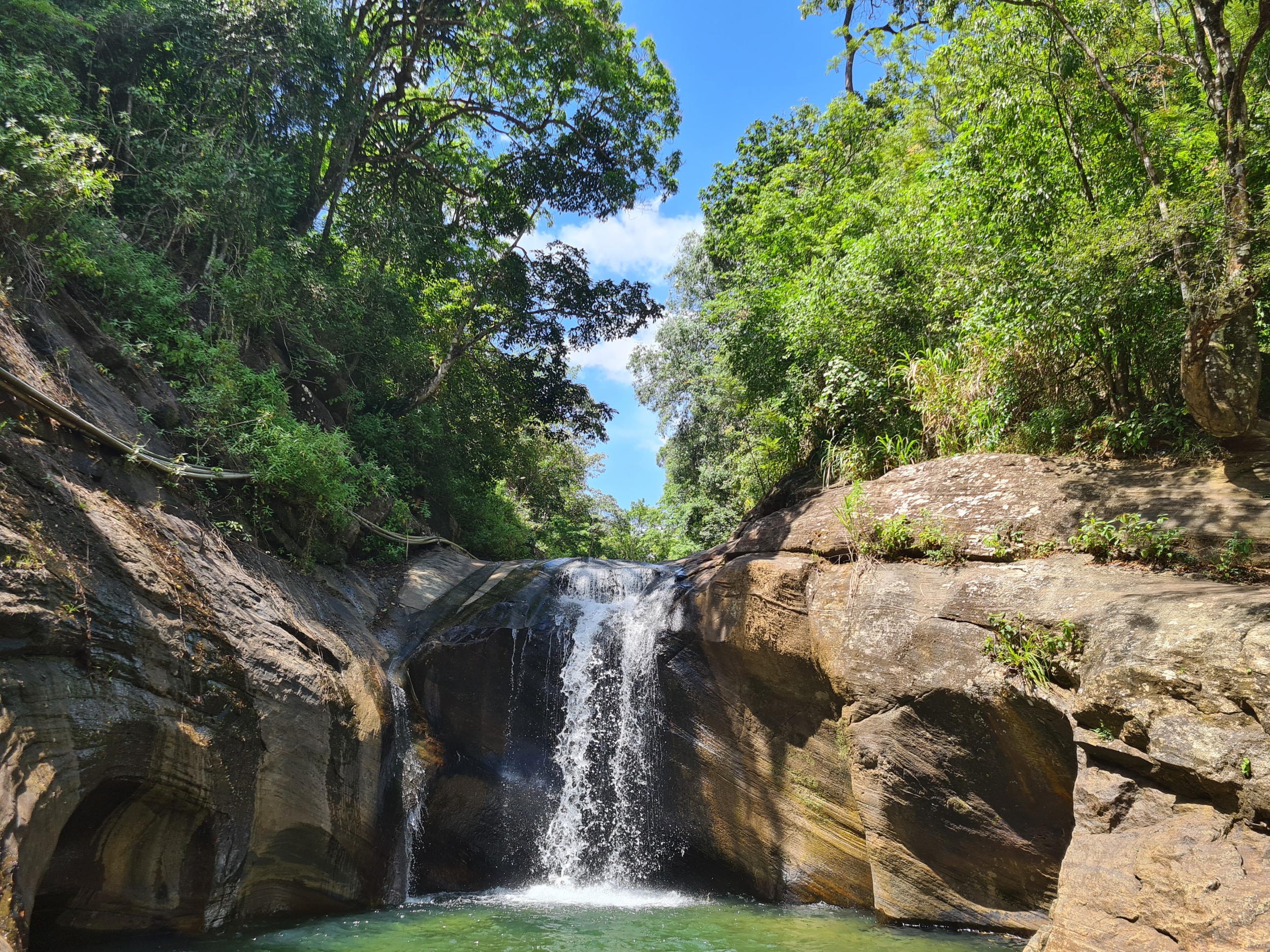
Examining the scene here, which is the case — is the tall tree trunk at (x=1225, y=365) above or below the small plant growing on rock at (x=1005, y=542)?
above

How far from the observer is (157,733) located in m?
5.81

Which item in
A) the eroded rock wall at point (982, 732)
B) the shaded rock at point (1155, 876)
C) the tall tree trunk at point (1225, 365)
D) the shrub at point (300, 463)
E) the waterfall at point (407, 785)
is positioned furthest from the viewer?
the shrub at point (300, 463)

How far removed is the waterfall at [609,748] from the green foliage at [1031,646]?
4.70m

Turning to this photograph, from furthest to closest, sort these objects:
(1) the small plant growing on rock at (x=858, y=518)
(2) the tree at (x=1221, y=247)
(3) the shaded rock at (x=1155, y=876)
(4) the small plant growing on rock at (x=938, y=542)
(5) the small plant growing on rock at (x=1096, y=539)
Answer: (1) the small plant growing on rock at (x=858, y=518) < (4) the small plant growing on rock at (x=938, y=542) < (5) the small plant growing on rock at (x=1096, y=539) < (2) the tree at (x=1221, y=247) < (3) the shaded rock at (x=1155, y=876)

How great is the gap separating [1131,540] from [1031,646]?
1478 millimetres

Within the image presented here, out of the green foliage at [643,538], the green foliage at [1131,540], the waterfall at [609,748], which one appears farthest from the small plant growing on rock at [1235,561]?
the green foliage at [643,538]

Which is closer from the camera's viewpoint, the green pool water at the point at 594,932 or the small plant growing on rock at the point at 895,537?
the green pool water at the point at 594,932

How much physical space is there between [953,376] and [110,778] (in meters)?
10.3

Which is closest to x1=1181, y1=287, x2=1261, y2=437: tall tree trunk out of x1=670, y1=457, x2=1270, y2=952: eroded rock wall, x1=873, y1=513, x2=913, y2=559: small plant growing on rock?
x1=670, y1=457, x2=1270, y2=952: eroded rock wall

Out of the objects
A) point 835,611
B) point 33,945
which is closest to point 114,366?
point 33,945

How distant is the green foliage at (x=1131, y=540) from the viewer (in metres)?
6.17

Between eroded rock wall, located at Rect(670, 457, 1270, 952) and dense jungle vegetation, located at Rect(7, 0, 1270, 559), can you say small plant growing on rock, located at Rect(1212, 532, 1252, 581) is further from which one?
dense jungle vegetation, located at Rect(7, 0, 1270, 559)

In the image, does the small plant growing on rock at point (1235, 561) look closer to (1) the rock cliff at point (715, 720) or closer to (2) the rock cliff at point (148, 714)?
(1) the rock cliff at point (715, 720)

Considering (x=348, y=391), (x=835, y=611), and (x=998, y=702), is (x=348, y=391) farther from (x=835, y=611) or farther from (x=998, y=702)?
(x=998, y=702)
